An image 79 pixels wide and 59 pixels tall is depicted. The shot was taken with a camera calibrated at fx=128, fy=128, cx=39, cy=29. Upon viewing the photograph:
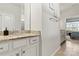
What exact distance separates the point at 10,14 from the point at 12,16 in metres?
0.06

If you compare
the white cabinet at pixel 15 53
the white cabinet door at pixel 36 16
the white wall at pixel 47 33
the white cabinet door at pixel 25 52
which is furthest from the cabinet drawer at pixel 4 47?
the white wall at pixel 47 33

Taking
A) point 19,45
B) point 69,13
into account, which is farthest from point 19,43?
point 69,13

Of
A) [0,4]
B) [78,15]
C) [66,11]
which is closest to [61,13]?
[66,11]

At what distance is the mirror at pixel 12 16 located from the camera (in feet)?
7.04

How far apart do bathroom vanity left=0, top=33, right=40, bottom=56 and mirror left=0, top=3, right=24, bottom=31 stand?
412 mm

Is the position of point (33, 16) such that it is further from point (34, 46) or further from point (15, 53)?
point (15, 53)

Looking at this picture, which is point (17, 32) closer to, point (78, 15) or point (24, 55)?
point (24, 55)

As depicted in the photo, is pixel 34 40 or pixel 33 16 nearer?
pixel 34 40

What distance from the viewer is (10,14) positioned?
2309 mm

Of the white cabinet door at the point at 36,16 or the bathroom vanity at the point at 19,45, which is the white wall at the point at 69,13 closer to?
the white cabinet door at the point at 36,16

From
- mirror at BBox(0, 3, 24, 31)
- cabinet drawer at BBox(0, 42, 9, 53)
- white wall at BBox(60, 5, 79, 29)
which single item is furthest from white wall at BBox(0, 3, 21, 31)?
white wall at BBox(60, 5, 79, 29)

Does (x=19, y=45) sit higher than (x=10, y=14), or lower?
lower

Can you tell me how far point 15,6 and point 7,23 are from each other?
40 centimetres

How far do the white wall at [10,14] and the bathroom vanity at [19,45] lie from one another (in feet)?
1.41
